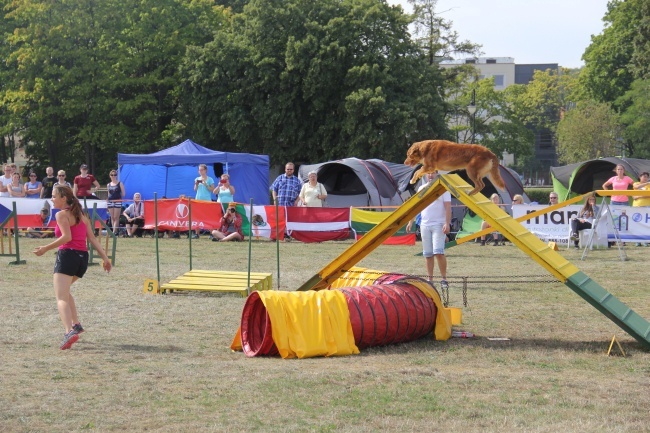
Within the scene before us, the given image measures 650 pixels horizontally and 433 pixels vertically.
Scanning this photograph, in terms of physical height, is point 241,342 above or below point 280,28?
below

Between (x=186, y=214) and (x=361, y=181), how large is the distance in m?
6.32

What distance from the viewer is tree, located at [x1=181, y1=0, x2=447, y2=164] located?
3712cm

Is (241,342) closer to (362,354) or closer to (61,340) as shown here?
(362,354)

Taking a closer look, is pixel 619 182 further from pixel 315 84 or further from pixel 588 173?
pixel 315 84

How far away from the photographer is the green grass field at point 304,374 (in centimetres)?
548

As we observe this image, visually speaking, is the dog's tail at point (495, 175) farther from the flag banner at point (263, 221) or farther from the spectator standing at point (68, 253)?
the flag banner at point (263, 221)

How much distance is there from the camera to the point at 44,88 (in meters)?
39.4

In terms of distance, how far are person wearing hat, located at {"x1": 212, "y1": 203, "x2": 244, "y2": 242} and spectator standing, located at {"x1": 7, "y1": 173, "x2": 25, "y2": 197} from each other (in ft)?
16.8

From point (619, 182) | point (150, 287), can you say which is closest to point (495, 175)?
point (150, 287)

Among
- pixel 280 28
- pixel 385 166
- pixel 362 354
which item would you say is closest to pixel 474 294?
pixel 362 354

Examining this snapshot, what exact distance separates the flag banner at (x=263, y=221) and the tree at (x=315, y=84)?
16.2 m

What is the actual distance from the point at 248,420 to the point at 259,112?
1298 inches

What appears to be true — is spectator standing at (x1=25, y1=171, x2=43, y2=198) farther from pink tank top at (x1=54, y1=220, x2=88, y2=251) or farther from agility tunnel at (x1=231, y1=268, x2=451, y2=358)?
agility tunnel at (x1=231, y1=268, x2=451, y2=358)

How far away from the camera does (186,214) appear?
2020 cm
